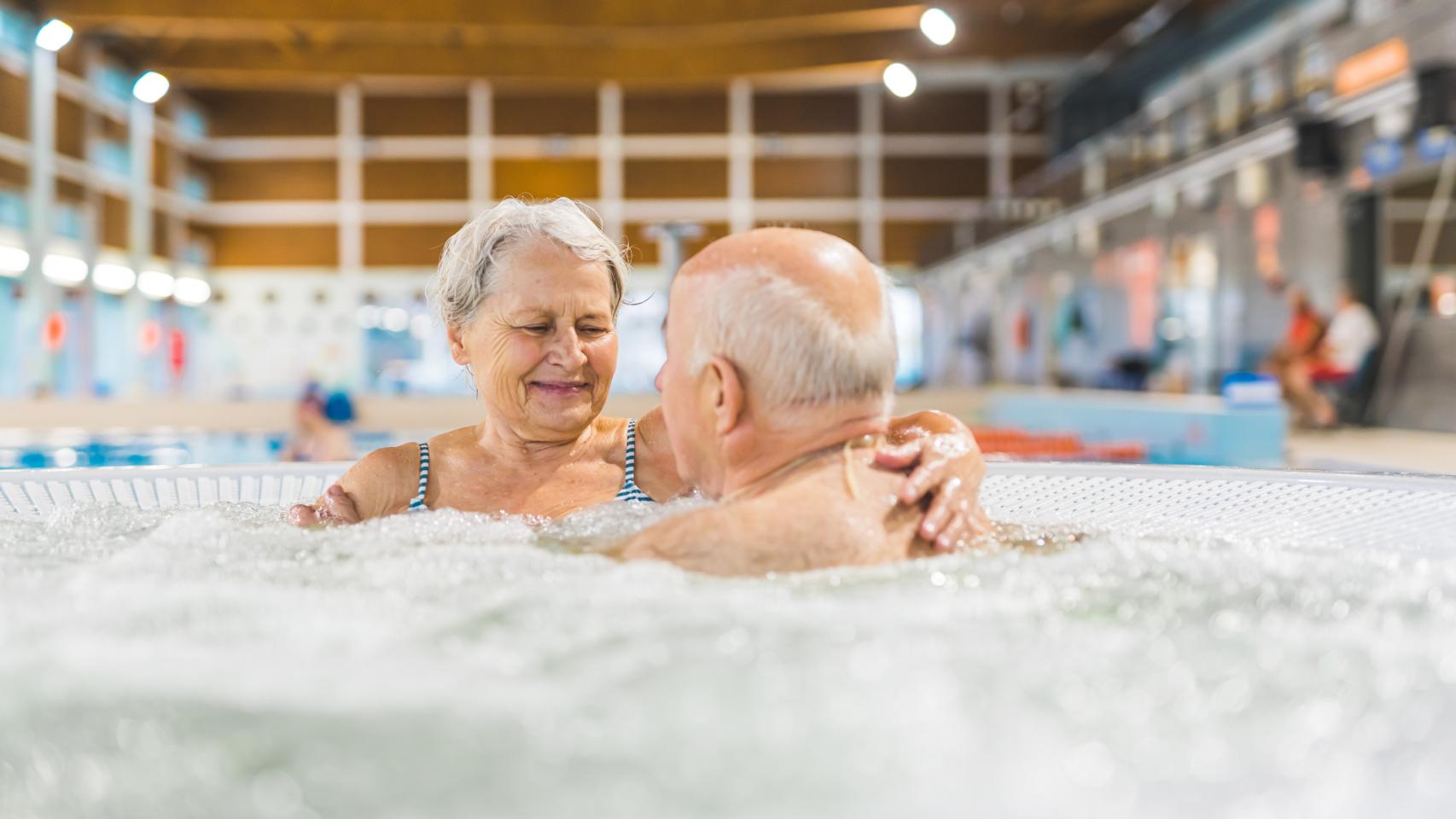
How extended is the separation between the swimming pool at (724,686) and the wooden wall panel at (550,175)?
57.7 ft

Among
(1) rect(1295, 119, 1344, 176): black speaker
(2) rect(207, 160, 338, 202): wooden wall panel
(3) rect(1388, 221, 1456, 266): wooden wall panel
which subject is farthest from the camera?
(2) rect(207, 160, 338, 202): wooden wall panel

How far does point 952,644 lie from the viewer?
Result: 1.02 meters

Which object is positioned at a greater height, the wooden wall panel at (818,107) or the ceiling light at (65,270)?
the wooden wall panel at (818,107)

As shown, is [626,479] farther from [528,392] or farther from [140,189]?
[140,189]

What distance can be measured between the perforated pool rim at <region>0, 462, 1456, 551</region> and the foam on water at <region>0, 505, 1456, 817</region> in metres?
0.60

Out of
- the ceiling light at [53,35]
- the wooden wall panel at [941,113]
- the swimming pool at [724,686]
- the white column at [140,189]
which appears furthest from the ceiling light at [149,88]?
the wooden wall panel at [941,113]

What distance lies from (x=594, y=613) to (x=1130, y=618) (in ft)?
1.72

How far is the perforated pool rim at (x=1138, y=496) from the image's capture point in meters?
1.92

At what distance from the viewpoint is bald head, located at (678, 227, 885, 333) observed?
1.28m

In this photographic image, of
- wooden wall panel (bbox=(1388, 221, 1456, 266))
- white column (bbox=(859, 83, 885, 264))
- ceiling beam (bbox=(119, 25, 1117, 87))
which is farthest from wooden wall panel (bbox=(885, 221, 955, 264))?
wooden wall panel (bbox=(1388, 221, 1456, 266))

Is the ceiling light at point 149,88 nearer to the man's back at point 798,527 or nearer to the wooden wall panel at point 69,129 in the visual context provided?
the man's back at point 798,527

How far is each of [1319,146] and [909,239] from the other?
10581mm

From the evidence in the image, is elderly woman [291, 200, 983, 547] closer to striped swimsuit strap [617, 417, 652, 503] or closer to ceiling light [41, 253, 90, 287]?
striped swimsuit strap [617, 417, 652, 503]

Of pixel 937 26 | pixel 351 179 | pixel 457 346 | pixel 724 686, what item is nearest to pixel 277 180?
pixel 351 179
